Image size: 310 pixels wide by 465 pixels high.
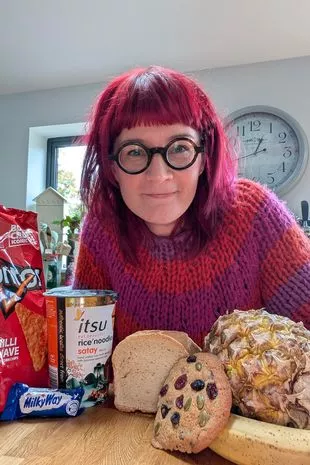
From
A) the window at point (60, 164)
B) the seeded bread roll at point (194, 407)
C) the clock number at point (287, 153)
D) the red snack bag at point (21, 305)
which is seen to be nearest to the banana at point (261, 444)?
the seeded bread roll at point (194, 407)

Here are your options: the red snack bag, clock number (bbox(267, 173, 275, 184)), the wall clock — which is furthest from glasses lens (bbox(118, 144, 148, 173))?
clock number (bbox(267, 173, 275, 184))

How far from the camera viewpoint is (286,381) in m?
0.44

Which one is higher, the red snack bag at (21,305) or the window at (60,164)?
the window at (60,164)

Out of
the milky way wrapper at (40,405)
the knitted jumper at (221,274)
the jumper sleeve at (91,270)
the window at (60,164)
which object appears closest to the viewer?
the milky way wrapper at (40,405)

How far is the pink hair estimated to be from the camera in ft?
2.21

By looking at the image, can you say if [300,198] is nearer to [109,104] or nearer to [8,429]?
[109,104]

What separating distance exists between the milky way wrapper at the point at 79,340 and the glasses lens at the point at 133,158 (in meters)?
0.22

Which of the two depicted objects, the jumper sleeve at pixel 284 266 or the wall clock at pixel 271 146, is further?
the wall clock at pixel 271 146

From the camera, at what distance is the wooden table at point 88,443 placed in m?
0.43

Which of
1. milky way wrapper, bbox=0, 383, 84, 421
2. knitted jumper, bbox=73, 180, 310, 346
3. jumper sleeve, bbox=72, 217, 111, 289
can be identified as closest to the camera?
milky way wrapper, bbox=0, 383, 84, 421

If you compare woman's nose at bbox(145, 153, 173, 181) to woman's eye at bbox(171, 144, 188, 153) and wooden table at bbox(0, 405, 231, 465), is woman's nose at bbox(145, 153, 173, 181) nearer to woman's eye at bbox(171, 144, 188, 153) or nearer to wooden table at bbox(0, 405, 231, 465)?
woman's eye at bbox(171, 144, 188, 153)

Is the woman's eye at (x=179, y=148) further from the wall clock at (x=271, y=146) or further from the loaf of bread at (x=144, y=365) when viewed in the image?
the wall clock at (x=271, y=146)

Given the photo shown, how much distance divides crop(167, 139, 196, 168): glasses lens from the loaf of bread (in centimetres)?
27

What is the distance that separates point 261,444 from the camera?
0.40m
